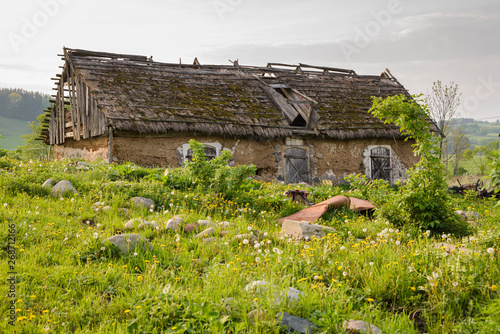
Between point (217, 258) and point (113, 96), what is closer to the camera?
point (217, 258)

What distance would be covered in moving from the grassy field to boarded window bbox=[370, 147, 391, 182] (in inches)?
456

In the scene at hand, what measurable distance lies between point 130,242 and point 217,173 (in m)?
2.83

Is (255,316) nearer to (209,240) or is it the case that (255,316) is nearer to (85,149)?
(209,240)

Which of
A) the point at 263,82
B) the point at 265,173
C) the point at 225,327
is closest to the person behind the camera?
the point at 225,327

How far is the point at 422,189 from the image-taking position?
5957 millimetres

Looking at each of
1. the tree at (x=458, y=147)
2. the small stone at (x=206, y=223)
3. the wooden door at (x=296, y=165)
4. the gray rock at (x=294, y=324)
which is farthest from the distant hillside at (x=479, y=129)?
the gray rock at (x=294, y=324)

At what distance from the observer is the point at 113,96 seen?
13.1 metres

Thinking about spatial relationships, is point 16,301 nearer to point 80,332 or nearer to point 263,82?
point 80,332

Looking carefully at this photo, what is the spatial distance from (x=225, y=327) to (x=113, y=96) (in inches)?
458

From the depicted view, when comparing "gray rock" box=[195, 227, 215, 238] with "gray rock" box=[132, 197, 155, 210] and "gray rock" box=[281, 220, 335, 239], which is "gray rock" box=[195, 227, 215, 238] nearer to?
"gray rock" box=[281, 220, 335, 239]

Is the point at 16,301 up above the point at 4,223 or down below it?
below

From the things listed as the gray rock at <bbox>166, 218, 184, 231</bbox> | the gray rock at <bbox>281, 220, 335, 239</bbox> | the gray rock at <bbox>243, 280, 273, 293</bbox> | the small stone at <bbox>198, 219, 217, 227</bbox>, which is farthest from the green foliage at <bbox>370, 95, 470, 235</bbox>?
the gray rock at <bbox>243, 280, 273, 293</bbox>

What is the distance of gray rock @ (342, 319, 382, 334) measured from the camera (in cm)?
287

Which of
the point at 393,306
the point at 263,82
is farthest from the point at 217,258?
the point at 263,82
